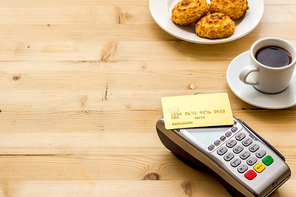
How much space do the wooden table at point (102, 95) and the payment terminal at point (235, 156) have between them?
96 millimetres

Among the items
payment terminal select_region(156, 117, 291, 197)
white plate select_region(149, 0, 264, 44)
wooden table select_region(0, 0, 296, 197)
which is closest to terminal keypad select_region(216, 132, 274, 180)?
payment terminal select_region(156, 117, 291, 197)

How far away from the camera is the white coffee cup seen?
655 mm

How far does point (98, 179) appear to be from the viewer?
0.65m

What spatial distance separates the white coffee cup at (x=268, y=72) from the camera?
655 millimetres

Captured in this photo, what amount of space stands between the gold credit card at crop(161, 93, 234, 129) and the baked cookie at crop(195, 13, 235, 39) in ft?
0.95

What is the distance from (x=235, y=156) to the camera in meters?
0.54

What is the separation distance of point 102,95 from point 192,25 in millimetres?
380

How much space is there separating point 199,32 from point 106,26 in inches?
13.2

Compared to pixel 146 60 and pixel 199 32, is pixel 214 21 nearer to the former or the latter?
pixel 199 32

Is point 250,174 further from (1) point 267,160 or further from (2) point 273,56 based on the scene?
(2) point 273,56

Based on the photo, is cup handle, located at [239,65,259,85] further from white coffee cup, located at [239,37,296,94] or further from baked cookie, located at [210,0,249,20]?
baked cookie, located at [210,0,249,20]

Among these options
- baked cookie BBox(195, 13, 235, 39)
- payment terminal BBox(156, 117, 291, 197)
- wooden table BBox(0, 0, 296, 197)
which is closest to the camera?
payment terminal BBox(156, 117, 291, 197)

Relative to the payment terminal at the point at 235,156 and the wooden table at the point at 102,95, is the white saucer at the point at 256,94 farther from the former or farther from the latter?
the payment terminal at the point at 235,156

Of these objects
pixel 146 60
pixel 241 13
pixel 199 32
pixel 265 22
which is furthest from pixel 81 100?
pixel 265 22
